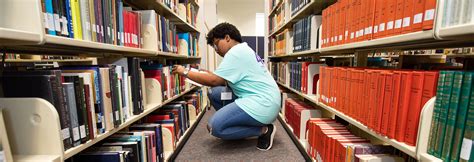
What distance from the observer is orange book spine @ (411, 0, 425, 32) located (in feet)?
2.25

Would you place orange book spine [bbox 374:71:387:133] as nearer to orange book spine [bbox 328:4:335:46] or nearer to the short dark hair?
orange book spine [bbox 328:4:335:46]

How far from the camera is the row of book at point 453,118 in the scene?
1.84 feet

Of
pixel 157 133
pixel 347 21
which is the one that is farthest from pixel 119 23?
pixel 347 21

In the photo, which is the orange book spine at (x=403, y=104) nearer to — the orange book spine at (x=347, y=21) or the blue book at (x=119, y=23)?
the orange book spine at (x=347, y=21)

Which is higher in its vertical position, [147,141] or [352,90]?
[352,90]

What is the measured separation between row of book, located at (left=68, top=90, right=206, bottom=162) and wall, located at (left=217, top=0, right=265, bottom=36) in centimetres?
491

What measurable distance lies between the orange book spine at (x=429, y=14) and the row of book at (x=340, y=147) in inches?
20.6

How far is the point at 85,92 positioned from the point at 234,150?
4.15 ft

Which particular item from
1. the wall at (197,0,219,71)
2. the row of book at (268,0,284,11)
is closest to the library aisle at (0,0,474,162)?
the row of book at (268,0,284,11)

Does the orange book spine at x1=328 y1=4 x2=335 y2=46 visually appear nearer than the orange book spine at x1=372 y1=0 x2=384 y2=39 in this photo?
No

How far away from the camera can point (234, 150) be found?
5.94ft

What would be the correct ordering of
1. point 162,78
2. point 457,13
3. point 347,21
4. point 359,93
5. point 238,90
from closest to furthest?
1. point 457,13
2. point 359,93
3. point 347,21
4. point 162,78
5. point 238,90

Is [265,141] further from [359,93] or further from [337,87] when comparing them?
[359,93]

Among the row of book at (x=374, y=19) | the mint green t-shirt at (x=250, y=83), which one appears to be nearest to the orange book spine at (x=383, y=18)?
the row of book at (x=374, y=19)
